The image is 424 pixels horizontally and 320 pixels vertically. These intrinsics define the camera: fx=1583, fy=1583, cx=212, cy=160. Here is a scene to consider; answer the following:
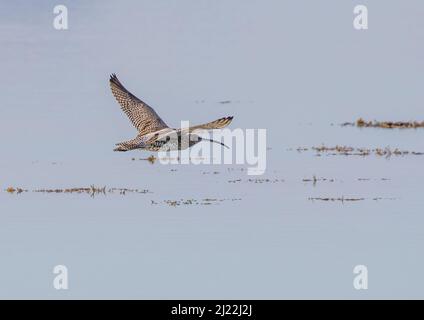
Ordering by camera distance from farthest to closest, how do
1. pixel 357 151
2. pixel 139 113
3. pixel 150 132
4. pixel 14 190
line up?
pixel 357 151 → pixel 14 190 → pixel 139 113 → pixel 150 132

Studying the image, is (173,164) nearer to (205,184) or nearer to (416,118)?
(205,184)

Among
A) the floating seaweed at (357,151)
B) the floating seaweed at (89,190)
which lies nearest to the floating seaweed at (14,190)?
the floating seaweed at (89,190)

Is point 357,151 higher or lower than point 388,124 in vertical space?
lower

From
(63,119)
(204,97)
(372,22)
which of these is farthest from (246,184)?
(372,22)

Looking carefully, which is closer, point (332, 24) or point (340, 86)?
point (340, 86)

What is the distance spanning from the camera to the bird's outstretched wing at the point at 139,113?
17.2 metres

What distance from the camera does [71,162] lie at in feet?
65.5

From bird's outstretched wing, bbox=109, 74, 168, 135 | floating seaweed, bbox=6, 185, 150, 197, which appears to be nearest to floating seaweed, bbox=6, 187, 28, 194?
floating seaweed, bbox=6, 185, 150, 197

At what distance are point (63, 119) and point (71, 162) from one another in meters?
3.97

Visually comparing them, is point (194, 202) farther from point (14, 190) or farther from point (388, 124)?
point (388, 124)

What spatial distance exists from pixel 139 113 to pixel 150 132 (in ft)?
1.62

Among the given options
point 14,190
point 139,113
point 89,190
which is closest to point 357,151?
point 139,113

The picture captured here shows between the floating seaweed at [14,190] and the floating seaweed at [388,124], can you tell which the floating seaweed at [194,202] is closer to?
the floating seaweed at [14,190]

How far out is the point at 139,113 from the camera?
57.1ft
